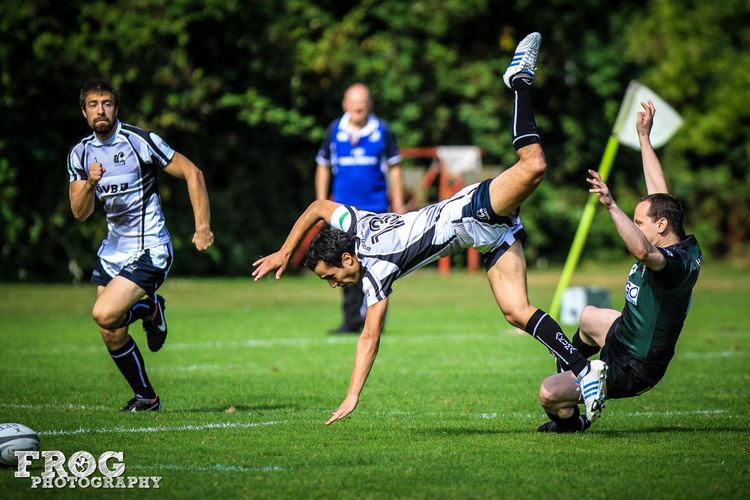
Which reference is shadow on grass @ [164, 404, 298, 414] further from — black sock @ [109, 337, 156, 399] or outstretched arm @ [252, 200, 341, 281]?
outstretched arm @ [252, 200, 341, 281]

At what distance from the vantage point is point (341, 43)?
23859 millimetres

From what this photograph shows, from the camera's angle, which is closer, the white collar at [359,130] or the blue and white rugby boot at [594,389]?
the blue and white rugby boot at [594,389]

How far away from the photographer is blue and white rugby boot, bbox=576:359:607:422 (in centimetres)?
704

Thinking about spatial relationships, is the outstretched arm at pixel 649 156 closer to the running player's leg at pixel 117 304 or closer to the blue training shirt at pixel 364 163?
the running player's leg at pixel 117 304

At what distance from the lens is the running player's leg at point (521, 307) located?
759cm

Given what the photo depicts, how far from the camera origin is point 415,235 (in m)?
7.59

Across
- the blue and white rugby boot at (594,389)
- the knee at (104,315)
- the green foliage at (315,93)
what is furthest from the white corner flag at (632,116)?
the green foliage at (315,93)

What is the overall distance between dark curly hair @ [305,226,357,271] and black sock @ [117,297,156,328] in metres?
1.77

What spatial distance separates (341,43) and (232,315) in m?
9.19

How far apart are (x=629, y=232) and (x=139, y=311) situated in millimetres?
3961

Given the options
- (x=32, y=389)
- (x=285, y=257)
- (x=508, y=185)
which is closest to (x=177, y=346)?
(x=32, y=389)

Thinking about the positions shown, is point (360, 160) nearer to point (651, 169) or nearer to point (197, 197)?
point (197, 197)

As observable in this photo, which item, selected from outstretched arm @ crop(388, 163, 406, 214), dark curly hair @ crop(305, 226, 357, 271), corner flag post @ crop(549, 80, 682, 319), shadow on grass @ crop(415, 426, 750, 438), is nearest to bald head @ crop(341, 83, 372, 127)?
outstretched arm @ crop(388, 163, 406, 214)

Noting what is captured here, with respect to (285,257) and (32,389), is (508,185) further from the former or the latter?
(32,389)
